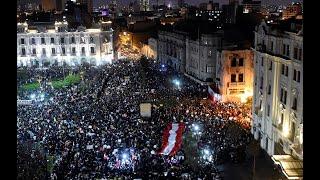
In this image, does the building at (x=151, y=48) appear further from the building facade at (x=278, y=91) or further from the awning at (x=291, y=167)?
the awning at (x=291, y=167)

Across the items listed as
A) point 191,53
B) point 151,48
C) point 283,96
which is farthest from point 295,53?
point 151,48

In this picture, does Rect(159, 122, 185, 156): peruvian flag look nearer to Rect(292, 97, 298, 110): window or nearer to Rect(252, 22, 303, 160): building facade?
Rect(252, 22, 303, 160): building facade

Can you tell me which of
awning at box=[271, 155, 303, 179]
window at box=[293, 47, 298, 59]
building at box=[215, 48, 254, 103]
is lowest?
awning at box=[271, 155, 303, 179]

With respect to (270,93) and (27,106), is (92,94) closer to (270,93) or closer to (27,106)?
(27,106)

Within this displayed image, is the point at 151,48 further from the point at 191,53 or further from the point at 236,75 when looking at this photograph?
the point at 236,75

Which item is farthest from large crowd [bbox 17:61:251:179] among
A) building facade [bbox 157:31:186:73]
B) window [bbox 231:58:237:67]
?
building facade [bbox 157:31:186:73]
